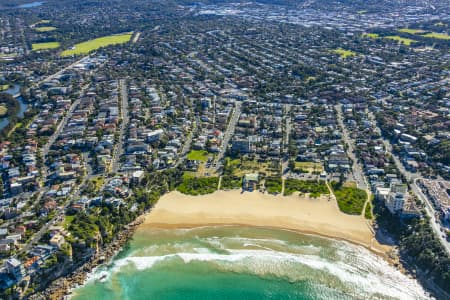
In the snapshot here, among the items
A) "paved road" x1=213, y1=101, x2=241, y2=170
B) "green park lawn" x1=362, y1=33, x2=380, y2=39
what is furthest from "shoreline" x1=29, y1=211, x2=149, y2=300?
"green park lawn" x1=362, y1=33, x2=380, y2=39

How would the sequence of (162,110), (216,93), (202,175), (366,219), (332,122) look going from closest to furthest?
(366,219) < (202,175) < (332,122) < (162,110) < (216,93)

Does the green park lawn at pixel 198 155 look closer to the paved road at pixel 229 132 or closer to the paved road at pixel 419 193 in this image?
the paved road at pixel 229 132

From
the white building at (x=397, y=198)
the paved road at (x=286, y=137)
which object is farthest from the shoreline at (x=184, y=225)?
the paved road at (x=286, y=137)

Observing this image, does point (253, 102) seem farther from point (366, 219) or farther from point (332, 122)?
point (366, 219)

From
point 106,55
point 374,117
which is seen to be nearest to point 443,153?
point 374,117

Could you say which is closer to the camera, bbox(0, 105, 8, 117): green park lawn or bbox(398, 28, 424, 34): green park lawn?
bbox(0, 105, 8, 117): green park lawn

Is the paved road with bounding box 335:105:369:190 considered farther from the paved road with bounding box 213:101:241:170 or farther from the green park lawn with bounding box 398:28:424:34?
the green park lawn with bounding box 398:28:424:34
